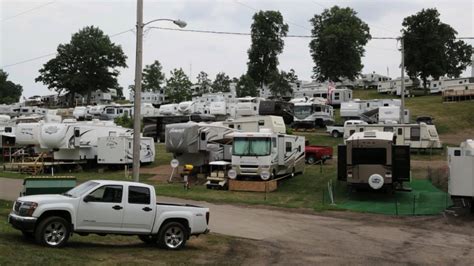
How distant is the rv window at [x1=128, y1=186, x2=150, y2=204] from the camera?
13.2m

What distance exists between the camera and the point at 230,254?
46.0ft

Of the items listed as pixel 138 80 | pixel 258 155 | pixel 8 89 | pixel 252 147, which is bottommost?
pixel 258 155

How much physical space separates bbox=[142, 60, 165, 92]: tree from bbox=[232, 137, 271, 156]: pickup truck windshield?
9756cm

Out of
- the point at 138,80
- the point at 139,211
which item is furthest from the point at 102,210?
the point at 138,80

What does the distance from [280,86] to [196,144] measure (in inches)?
2589

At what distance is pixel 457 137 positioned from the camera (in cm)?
4988

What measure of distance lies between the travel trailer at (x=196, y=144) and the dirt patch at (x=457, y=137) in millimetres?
21891

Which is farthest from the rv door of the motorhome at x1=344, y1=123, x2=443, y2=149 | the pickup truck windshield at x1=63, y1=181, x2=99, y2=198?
the pickup truck windshield at x1=63, y1=181, x2=99, y2=198

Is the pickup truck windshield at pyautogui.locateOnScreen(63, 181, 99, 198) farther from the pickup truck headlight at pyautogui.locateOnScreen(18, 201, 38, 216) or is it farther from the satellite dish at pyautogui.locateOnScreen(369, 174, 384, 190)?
the satellite dish at pyautogui.locateOnScreen(369, 174, 384, 190)

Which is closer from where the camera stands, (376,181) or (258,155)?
(376,181)

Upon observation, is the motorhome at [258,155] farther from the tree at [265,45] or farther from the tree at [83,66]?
the tree at [83,66]

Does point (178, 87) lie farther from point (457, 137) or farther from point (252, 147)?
point (252, 147)

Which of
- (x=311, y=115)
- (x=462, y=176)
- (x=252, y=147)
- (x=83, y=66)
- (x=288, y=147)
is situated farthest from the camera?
(x=83, y=66)

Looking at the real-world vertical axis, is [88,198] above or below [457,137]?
below
